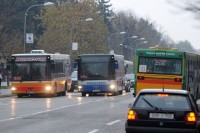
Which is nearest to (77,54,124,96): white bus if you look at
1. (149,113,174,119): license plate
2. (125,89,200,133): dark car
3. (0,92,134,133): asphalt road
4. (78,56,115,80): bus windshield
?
(78,56,115,80): bus windshield

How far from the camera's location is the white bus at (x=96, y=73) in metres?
44.5

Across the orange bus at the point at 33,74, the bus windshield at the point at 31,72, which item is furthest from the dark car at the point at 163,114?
the bus windshield at the point at 31,72

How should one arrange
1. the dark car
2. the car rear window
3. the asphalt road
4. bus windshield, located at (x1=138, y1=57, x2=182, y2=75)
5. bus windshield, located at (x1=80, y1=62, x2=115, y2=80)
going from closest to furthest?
the dark car → the car rear window → the asphalt road → bus windshield, located at (x1=138, y1=57, x2=182, y2=75) → bus windshield, located at (x1=80, y1=62, x2=115, y2=80)

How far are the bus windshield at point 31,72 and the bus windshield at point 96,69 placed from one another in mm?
2642

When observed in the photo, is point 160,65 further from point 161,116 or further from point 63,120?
point 161,116

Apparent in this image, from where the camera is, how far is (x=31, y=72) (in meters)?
42.9

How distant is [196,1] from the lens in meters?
13.2

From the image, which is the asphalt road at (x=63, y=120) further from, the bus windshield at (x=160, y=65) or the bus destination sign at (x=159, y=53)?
the bus destination sign at (x=159, y=53)

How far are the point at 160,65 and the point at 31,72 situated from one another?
14.3 m

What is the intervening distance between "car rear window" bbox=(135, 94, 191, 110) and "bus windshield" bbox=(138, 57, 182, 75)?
15195 mm

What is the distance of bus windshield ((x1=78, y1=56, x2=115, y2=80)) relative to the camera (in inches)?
1752

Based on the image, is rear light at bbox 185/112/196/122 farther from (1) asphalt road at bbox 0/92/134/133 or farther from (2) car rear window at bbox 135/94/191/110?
(1) asphalt road at bbox 0/92/134/133

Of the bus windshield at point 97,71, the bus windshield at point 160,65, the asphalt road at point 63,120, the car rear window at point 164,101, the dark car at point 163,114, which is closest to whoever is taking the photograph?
the dark car at point 163,114

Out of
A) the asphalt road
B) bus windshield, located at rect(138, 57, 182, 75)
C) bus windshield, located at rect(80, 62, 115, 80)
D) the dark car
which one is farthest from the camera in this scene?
bus windshield, located at rect(80, 62, 115, 80)
